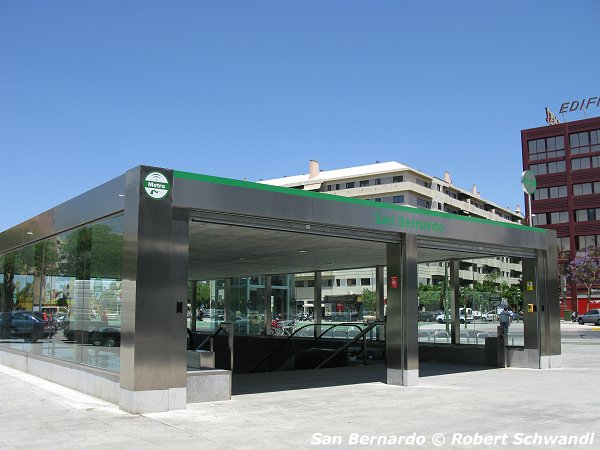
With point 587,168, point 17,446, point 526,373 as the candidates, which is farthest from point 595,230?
point 17,446

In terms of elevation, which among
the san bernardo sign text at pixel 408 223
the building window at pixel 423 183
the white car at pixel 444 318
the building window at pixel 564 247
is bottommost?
the white car at pixel 444 318

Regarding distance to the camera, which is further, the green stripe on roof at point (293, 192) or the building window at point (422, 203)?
the building window at point (422, 203)

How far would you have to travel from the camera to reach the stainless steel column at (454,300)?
69.6 feet

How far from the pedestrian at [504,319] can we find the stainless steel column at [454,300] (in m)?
1.57

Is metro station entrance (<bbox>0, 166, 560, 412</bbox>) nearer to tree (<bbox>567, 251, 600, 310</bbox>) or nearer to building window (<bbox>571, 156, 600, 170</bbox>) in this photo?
tree (<bbox>567, 251, 600, 310</bbox>)

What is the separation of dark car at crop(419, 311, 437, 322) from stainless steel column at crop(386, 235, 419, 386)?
6321 mm

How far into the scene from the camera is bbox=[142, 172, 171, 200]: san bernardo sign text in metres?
10.3

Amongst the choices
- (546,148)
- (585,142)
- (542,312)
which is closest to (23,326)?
(542,312)

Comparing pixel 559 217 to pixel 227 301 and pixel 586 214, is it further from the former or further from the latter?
pixel 227 301

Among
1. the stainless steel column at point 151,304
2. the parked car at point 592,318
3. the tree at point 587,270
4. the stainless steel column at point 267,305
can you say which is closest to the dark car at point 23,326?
the stainless steel column at point 151,304

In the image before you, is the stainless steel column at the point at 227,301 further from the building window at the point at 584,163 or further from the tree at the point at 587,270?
the building window at the point at 584,163

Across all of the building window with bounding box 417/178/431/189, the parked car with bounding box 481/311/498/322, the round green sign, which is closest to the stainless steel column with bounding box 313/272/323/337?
the parked car with bounding box 481/311/498/322

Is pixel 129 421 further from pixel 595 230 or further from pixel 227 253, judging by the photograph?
pixel 595 230

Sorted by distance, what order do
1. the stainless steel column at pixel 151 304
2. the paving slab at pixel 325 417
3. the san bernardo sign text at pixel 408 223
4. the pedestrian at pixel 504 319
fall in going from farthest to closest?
the pedestrian at pixel 504 319, the san bernardo sign text at pixel 408 223, the stainless steel column at pixel 151 304, the paving slab at pixel 325 417
